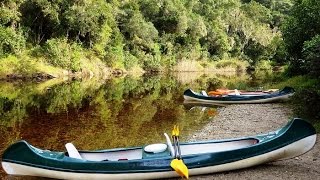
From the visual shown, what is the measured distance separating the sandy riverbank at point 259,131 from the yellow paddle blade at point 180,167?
2.24ft

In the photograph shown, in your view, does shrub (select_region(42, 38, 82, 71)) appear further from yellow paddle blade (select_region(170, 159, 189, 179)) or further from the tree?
yellow paddle blade (select_region(170, 159, 189, 179))

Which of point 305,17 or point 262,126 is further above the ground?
point 305,17

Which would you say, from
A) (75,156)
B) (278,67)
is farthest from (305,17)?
(278,67)

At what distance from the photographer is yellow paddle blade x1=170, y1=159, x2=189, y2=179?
852cm

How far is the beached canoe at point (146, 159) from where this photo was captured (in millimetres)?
8844

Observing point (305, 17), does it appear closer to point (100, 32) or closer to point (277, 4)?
point (100, 32)

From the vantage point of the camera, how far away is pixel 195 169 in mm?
9109

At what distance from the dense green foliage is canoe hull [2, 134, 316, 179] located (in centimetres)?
2749

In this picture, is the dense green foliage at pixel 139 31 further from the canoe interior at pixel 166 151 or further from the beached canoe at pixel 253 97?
the canoe interior at pixel 166 151

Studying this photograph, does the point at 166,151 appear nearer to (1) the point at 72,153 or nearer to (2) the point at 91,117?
(1) the point at 72,153

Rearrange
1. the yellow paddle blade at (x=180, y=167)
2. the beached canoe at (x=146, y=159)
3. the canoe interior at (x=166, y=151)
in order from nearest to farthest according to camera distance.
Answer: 1. the yellow paddle blade at (x=180, y=167)
2. the beached canoe at (x=146, y=159)
3. the canoe interior at (x=166, y=151)

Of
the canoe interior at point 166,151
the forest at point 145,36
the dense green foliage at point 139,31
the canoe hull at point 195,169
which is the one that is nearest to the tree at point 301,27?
the forest at point 145,36

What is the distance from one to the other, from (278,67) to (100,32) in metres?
33.6

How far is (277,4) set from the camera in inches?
4358
